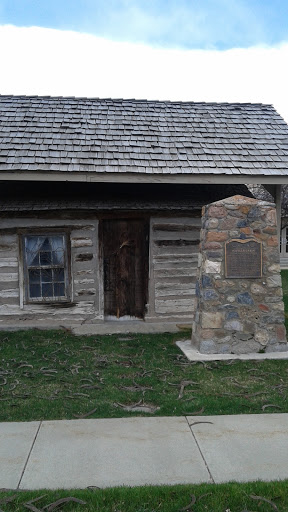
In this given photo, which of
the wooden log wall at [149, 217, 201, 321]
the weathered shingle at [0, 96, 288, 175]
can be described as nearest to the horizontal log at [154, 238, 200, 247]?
the wooden log wall at [149, 217, 201, 321]

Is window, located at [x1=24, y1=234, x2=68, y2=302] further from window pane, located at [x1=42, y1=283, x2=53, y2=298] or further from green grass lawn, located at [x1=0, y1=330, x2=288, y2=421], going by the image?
green grass lawn, located at [x1=0, y1=330, x2=288, y2=421]

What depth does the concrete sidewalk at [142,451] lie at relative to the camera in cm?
360

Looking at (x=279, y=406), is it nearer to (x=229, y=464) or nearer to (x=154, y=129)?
(x=229, y=464)

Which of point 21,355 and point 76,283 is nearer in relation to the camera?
point 21,355

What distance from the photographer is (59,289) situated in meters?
9.98

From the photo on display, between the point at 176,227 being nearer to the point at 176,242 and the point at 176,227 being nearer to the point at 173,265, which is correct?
the point at 176,242

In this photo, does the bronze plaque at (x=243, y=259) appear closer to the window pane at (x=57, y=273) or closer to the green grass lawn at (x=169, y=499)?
the window pane at (x=57, y=273)

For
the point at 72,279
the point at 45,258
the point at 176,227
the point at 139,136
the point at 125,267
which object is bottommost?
the point at 72,279

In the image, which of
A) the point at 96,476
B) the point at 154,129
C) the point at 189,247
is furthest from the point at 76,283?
the point at 96,476

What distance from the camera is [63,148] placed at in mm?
9453

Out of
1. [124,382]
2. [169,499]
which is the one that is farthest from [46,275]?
[169,499]

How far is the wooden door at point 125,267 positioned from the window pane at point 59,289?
0.89m

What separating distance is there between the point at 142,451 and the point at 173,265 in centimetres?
632

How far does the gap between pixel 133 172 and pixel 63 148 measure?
62.4 inches
